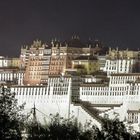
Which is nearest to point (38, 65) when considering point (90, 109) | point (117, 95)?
point (117, 95)

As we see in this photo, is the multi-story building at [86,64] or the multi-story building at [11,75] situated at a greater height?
the multi-story building at [86,64]

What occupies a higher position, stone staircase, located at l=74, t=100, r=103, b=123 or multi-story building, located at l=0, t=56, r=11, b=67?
multi-story building, located at l=0, t=56, r=11, b=67

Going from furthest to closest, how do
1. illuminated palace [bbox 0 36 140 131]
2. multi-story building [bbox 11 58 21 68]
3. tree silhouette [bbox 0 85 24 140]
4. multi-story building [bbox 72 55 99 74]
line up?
multi-story building [bbox 11 58 21 68], multi-story building [bbox 72 55 99 74], illuminated palace [bbox 0 36 140 131], tree silhouette [bbox 0 85 24 140]

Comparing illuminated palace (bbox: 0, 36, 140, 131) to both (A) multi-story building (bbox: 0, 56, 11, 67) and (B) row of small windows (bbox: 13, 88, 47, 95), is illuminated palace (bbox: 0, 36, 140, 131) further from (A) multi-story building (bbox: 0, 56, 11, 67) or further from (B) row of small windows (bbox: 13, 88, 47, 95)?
(A) multi-story building (bbox: 0, 56, 11, 67)

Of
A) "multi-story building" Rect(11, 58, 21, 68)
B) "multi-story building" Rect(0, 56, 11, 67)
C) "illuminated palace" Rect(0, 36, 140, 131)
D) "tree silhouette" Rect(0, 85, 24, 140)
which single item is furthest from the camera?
"multi-story building" Rect(0, 56, 11, 67)

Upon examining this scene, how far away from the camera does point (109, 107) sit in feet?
148

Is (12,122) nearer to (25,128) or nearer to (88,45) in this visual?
(25,128)

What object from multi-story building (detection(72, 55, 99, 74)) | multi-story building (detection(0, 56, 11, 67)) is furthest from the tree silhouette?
Result: multi-story building (detection(0, 56, 11, 67))

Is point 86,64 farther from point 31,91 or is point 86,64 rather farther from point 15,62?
point 15,62

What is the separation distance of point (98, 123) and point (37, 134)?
1048 cm

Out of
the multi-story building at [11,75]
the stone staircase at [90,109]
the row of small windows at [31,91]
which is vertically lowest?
the stone staircase at [90,109]

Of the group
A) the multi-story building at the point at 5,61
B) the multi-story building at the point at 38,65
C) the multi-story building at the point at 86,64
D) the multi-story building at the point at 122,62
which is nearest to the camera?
the multi-story building at the point at 122,62

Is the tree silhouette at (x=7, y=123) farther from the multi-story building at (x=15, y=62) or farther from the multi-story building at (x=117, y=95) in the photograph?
the multi-story building at (x=15, y=62)

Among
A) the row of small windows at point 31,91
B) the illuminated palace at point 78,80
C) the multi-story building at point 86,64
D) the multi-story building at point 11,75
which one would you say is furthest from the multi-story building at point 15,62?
the row of small windows at point 31,91
